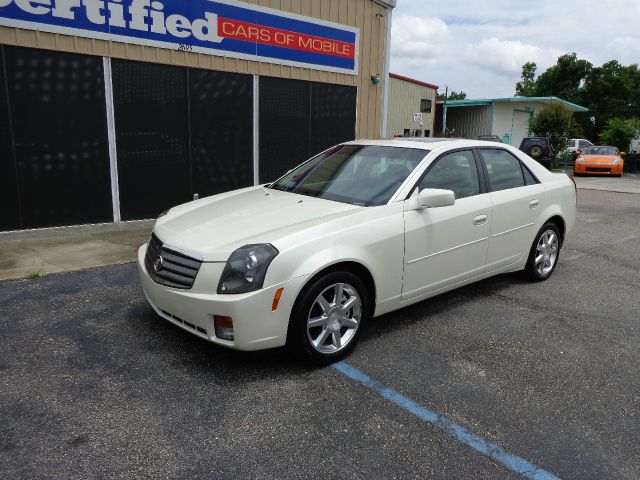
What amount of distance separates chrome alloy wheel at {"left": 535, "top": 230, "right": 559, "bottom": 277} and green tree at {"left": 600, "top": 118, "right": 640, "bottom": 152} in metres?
28.5

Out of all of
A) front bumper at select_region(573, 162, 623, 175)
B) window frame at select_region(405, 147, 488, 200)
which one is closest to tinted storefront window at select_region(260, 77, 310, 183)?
window frame at select_region(405, 147, 488, 200)

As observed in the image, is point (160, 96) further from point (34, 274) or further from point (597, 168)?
point (597, 168)

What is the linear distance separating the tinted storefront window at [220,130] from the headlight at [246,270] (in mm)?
5558

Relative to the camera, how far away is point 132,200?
25.5 ft

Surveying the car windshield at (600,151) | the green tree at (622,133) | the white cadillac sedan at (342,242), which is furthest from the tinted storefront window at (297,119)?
the green tree at (622,133)

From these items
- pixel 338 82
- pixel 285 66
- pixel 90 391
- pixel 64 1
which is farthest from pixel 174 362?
pixel 338 82

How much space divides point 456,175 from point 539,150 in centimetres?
1938

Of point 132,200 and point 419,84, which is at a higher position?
point 419,84

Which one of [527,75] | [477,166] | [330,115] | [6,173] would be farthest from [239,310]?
[527,75]

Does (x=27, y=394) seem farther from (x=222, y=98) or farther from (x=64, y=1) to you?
Answer: (x=222, y=98)

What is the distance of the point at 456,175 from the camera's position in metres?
4.42

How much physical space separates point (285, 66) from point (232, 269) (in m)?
6.89

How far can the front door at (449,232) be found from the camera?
12.9 feet

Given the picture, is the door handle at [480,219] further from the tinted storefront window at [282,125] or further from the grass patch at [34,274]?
the tinted storefront window at [282,125]
